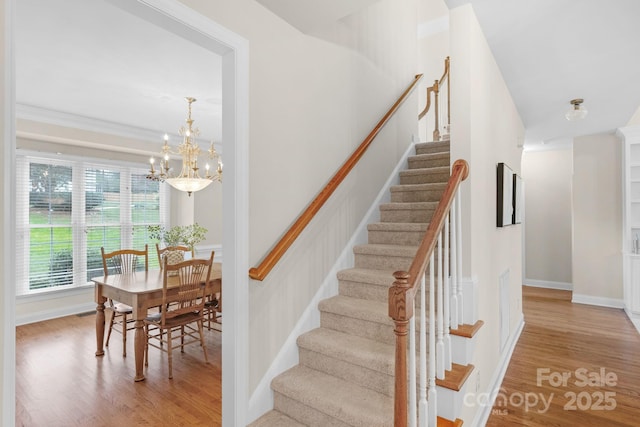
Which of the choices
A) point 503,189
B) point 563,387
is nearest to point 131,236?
point 503,189

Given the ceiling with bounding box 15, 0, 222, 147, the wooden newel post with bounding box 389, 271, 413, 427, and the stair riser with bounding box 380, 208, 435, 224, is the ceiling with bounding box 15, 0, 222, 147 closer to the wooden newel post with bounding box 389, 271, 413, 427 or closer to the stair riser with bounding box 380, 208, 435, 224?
the stair riser with bounding box 380, 208, 435, 224

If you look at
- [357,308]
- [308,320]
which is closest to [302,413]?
[308,320]

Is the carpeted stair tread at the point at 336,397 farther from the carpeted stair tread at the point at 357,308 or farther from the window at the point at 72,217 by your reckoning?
the window at the point at 72,217

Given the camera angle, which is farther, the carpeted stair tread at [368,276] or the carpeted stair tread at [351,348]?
the carpeted stair tread at [368,276]

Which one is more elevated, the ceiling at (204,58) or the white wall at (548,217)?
the ceiling at (204,58)

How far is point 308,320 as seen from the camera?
7.90ft

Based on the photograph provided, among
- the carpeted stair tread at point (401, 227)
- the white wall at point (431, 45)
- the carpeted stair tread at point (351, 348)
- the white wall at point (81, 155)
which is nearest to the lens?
the carpeted stair tread at point (351, 348)

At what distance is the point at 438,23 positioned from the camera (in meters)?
6.01

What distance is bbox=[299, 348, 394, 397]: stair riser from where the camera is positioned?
1.92m

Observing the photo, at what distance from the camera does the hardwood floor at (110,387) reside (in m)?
2.36

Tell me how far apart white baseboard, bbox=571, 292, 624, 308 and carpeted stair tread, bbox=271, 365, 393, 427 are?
5.05m

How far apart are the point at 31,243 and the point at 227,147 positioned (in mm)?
4385

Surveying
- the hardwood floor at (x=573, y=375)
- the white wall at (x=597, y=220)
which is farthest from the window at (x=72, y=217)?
the white wall at (x=597, y=220)

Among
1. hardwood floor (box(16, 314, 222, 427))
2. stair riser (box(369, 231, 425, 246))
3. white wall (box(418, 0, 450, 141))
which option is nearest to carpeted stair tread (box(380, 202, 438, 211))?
stair riser (box(369, 231, 425, 246))
